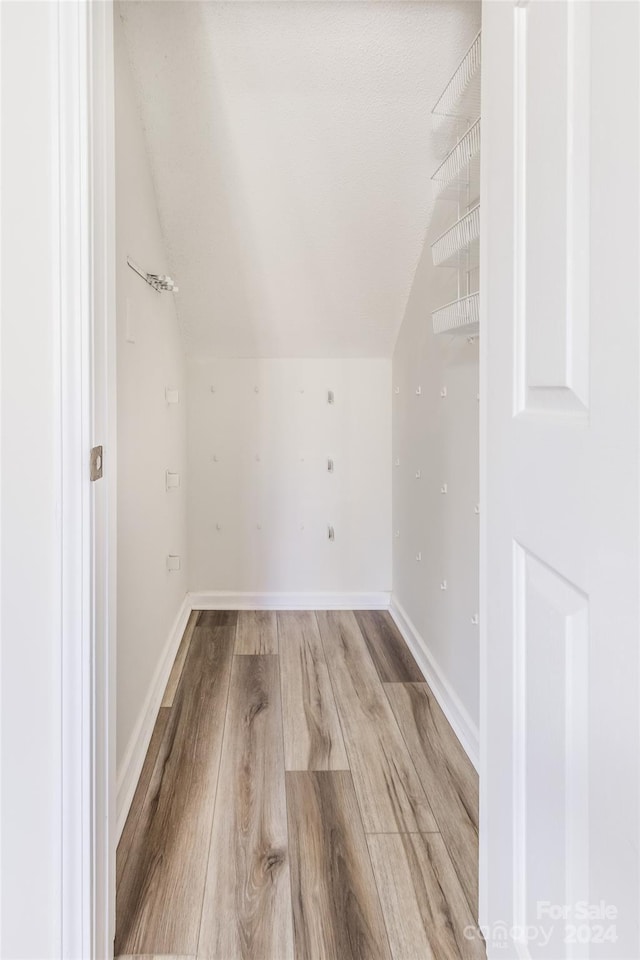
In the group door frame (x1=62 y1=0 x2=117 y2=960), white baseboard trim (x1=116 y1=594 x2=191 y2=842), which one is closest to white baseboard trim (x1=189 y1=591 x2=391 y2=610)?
white baseboard trim (x1=116 y1=594 x2=191 y2=842)

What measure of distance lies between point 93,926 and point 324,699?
1.20 metres

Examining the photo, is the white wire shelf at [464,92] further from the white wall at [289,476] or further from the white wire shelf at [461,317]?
the white wall at [289,476]

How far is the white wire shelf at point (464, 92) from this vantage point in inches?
62.8

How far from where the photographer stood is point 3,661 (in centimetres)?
91

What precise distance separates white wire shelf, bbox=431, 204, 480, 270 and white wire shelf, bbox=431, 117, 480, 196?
0.46 ft

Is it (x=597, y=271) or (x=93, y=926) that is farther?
(x=93, y=926)

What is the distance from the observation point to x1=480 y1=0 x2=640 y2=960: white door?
562 millimetres

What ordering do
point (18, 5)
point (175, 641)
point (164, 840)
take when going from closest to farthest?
point (18, 5), point (164, 840), point (175, 641)

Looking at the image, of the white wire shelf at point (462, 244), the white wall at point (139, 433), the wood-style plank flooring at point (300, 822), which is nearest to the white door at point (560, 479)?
the wood-style plank flooring at point (300, 822)

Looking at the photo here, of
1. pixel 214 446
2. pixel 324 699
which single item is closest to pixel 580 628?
pixel 324 699

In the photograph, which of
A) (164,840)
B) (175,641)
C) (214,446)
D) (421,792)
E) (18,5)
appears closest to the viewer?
(18,5)

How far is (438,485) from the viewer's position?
217 cm

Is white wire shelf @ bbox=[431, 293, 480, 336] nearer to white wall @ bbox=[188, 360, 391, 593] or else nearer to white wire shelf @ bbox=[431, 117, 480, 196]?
white wire shelf @ bbox=[431, 117, 480, 196]

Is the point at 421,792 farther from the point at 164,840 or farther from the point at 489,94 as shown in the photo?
the point at 489,94
